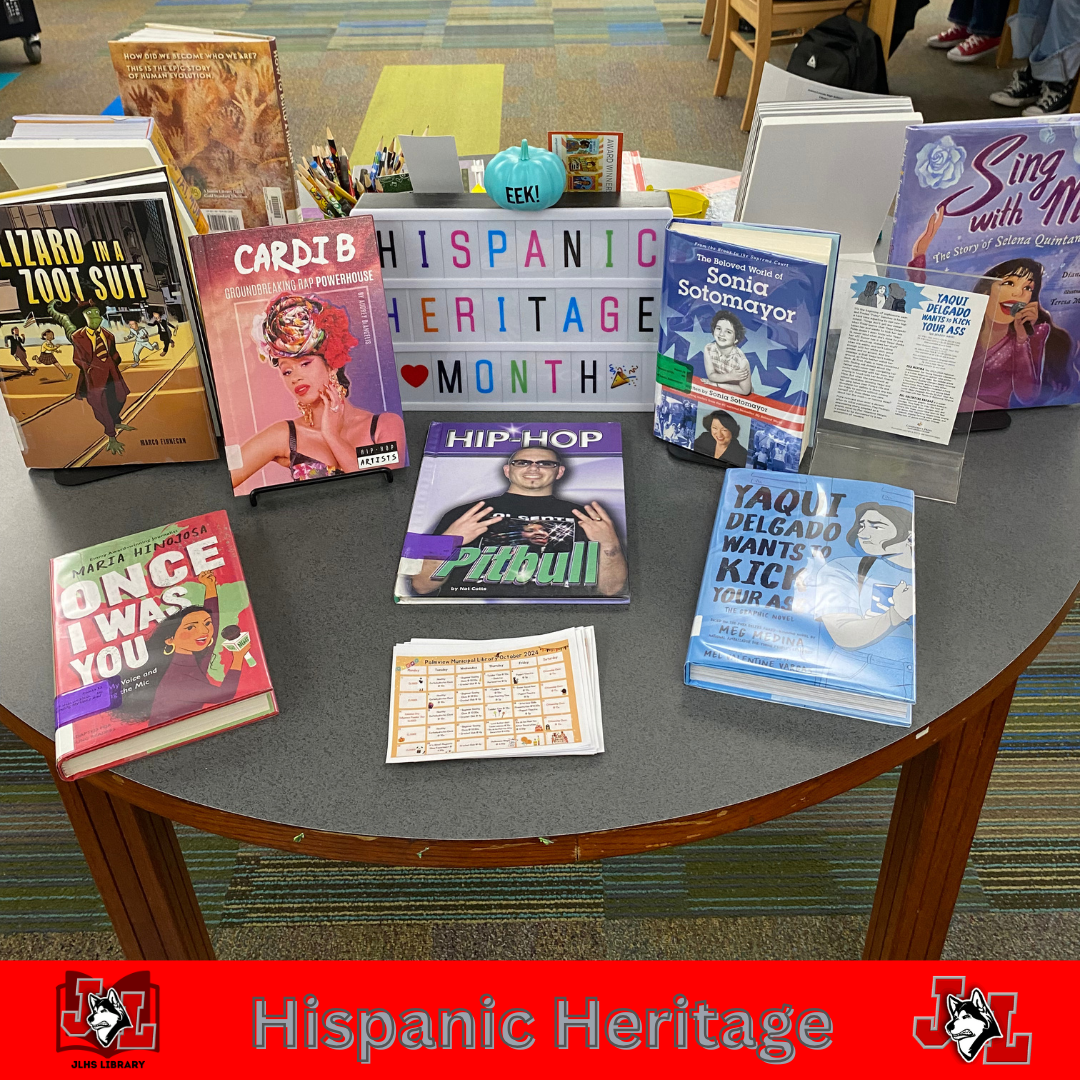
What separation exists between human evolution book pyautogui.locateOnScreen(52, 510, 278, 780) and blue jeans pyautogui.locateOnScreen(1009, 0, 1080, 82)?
13.6 feet

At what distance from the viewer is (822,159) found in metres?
1.36

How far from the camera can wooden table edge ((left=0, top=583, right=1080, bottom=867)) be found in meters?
0.83

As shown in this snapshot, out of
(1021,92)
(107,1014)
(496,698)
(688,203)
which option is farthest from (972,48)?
(107,1014)

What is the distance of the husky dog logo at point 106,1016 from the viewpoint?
40.9 inches

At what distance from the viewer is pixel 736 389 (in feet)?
3.80

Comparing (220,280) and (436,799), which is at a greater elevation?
(220,280)

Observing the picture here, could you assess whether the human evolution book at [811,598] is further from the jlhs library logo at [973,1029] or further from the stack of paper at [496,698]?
the jlhs library logo at [973,1029]

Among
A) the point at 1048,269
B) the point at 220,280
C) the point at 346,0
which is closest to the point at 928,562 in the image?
the point at 1048,269

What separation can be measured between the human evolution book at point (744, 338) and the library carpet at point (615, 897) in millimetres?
747

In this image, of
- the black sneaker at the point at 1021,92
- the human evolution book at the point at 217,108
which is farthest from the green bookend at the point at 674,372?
the black sneaker at the point at 1021,92

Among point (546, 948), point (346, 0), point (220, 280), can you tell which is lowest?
point (546, 948)

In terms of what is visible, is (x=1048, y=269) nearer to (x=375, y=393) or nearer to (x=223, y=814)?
(x=375, y=393)

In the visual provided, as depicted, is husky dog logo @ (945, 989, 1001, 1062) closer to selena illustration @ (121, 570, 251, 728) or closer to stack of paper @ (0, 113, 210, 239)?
selena illustration @ (121, 570, 251, 728)

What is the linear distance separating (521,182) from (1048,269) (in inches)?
24.8
